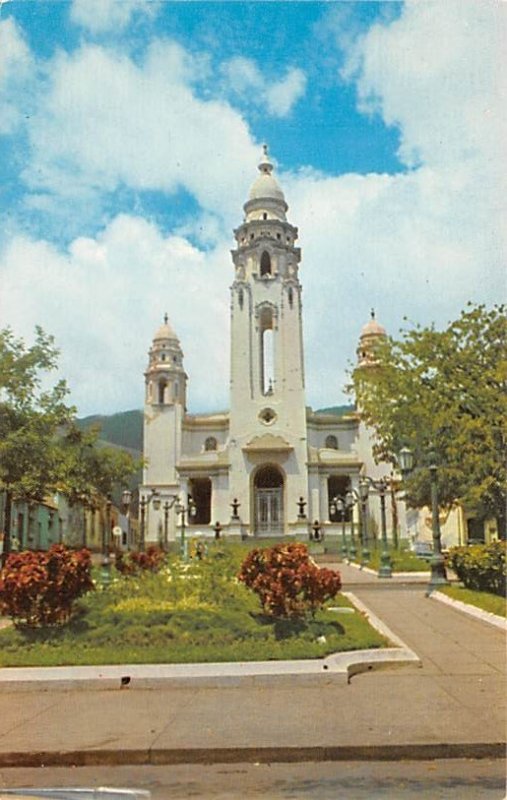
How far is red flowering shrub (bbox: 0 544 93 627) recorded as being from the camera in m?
Result: 10.8

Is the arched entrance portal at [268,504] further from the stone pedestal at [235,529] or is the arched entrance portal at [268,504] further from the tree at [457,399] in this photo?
the tree at [457,399]

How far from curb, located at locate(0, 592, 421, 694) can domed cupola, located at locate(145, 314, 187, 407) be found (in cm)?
4640

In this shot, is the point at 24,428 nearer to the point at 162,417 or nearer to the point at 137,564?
the point at 137,564

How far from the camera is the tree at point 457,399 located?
73.9ft

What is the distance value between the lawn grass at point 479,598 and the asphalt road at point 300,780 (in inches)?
308

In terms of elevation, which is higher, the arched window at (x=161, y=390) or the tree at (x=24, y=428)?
the arched window at (x=161, y=390)

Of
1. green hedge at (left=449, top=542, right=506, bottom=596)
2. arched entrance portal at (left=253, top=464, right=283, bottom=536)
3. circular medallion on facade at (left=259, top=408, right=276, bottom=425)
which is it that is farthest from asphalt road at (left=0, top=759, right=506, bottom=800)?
circular medallion on facade at (left=259, top=408, right=276, bottom=425)

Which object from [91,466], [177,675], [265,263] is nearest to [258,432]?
[265,263]

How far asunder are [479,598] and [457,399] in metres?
9.59

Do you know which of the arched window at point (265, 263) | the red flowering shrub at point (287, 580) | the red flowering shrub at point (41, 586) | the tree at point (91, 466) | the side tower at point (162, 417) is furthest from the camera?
the arched window at point (265, 263)

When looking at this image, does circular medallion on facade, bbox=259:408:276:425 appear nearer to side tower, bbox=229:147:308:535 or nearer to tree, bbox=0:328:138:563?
side tower, bbox=229:147:308:535

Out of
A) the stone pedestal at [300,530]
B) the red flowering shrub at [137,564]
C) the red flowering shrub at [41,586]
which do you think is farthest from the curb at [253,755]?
the stone pedestal at [300,530]

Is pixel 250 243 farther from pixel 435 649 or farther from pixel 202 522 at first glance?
pixel 435 649

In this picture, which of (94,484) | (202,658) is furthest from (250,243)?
(202,658)
